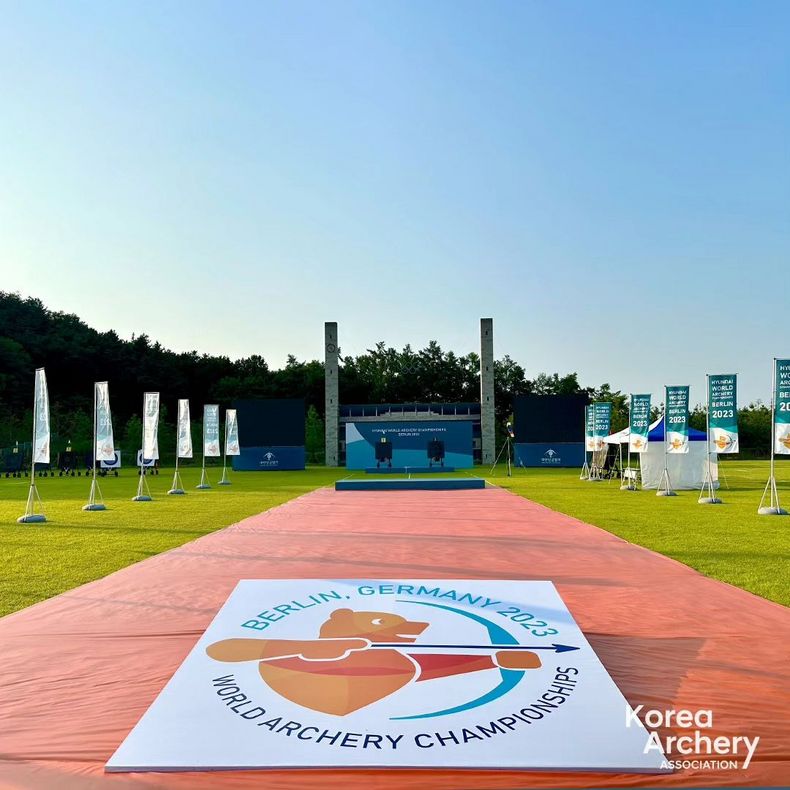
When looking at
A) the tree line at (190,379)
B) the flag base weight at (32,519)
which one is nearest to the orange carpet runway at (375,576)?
the flag base weight at (32,519)

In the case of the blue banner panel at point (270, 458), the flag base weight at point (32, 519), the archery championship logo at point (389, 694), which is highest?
the archery championship logo at point (389, 694)

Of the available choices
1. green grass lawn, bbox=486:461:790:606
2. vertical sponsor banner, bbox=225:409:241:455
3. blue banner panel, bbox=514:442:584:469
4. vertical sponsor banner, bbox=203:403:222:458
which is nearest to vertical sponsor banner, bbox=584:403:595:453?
green grass lawn, bbox=486:461:790:606

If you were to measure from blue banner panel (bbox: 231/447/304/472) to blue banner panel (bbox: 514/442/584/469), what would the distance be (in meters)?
11.0

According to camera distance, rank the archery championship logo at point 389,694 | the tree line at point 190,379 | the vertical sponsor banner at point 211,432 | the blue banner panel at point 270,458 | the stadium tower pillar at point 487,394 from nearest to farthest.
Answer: the archery championship logo at point 389,694, the vertical sponsor banner at point 211,432, the blue banner panel at point 270,458, the stadium tower pillar at point 487,394, the tree line at point 190,379

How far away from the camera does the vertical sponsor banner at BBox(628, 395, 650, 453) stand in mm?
17875

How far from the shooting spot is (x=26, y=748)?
284 centimetres

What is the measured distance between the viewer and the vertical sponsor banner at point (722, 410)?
549 inches

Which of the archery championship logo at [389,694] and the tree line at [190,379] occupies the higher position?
the tree line at [190,379]

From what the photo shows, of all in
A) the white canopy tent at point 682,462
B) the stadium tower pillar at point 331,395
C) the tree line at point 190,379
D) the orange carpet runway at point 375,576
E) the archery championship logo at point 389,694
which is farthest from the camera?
the tree line at point 190,379

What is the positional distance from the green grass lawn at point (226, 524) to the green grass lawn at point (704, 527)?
1 centimetres

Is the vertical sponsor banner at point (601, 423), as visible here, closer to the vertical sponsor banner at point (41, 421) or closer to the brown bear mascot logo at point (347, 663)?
the vertical sponsor banner at point (41, 421)

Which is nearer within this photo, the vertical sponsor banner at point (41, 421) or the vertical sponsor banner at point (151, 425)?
the vertical sponsor banner at point (41, 421)

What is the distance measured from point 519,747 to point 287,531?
746 centimetres

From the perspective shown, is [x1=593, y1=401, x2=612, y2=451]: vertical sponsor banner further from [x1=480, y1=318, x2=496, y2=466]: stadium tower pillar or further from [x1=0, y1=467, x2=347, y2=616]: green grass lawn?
[x1=480, y1=318, x2=496, y2=466]: stadium tower pillar
